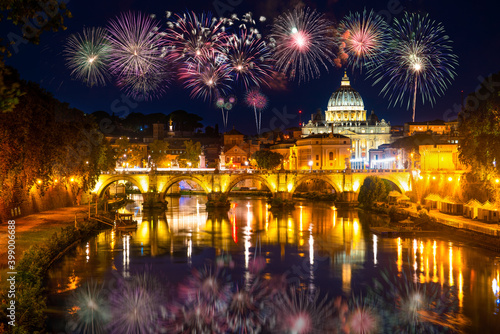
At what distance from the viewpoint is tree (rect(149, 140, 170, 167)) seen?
104812mm

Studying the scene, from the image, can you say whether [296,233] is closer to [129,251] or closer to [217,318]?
[129,251]

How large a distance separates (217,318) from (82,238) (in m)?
21.3

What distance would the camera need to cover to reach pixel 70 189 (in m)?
58.3

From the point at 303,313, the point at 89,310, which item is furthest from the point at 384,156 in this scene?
the point at 89,310

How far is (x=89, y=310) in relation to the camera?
2473 cm

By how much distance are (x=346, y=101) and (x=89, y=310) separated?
145 metres

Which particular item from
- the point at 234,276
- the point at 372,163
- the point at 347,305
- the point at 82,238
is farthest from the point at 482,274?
the point at 372,163

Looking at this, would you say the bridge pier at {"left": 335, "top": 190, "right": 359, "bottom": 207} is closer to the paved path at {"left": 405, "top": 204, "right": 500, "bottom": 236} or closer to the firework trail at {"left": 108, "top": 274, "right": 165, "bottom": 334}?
the paved path at {"left": 405, "top": 204, "right": 500, "bottom": 236}

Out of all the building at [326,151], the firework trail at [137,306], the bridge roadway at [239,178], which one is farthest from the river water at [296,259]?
A: the building at [326,151]

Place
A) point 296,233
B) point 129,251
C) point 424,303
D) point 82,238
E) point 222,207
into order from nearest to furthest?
point 424,303, point 129,251, point 82,238, point 296,233, point 222,207

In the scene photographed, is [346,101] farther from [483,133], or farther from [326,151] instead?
[483,133]

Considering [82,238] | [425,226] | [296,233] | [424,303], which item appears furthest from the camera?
[296,233]

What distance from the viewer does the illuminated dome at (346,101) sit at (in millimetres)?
162250

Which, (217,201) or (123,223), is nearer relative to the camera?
(123,223)
